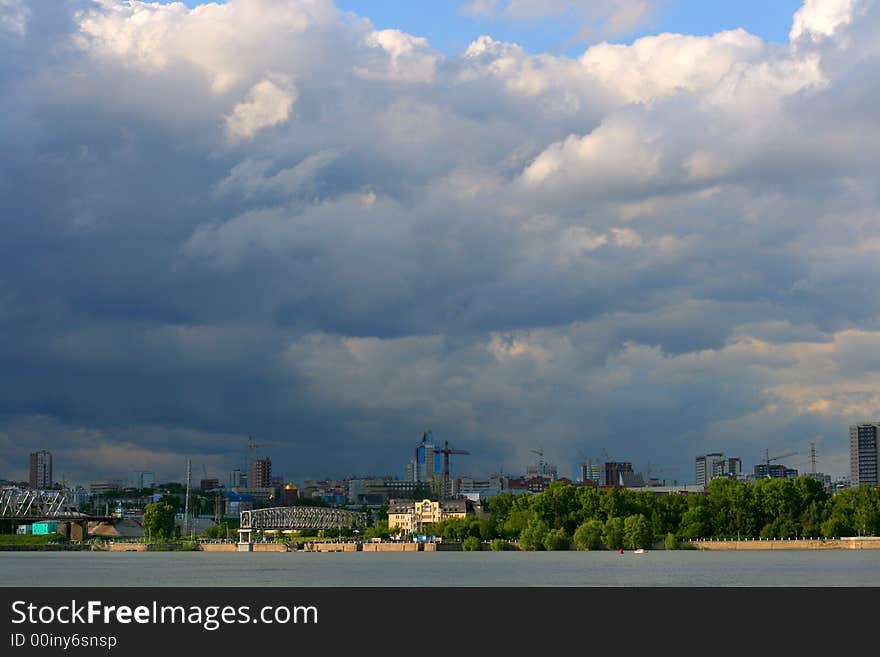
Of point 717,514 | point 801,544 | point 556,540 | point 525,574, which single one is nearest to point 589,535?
point 556,540

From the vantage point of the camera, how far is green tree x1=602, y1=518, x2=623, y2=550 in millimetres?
164875

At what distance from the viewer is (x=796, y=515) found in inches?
7037

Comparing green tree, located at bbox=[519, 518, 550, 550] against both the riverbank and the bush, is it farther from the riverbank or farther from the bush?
the riverbank

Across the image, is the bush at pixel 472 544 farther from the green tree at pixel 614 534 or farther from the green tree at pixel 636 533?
the green tree at pixel 636 533

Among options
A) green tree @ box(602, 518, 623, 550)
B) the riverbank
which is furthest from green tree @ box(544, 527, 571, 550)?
the riverbank

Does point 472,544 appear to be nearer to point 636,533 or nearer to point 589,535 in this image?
point 589,535

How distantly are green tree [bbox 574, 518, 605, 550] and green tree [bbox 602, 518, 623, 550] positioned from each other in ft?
7.02

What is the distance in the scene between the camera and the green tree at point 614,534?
165 metres

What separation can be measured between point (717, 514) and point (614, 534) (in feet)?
72.1

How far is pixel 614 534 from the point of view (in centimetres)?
16450
